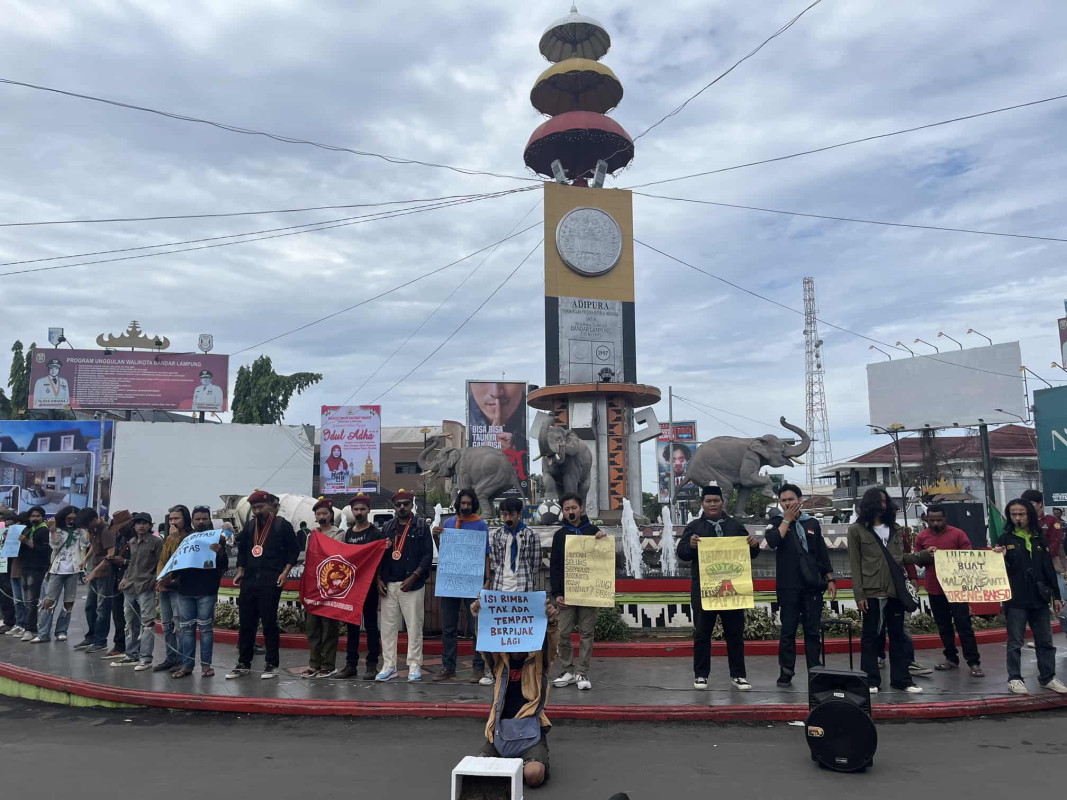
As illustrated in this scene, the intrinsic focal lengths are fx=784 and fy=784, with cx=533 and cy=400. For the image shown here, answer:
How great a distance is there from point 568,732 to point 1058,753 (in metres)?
3.58

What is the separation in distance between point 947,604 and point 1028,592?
1.27 m

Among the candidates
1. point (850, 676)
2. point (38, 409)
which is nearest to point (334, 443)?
point (38, 409)

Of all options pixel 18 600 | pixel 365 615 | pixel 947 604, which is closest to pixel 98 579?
pixel 18 600

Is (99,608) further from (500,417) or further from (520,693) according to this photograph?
(500,417)

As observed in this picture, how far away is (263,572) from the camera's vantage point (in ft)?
26.1

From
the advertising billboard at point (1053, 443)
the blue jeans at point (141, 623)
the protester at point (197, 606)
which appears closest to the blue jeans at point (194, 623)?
the protester at point (197, 606)

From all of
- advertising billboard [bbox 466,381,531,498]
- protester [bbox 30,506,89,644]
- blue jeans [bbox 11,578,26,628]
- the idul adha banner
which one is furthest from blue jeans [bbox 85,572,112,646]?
advertising billboard [bbox 466,381,531,498]

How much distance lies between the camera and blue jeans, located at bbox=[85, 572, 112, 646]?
9625 millimetres

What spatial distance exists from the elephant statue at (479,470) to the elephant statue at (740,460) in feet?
14.5

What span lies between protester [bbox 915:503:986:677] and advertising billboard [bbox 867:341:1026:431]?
24387 millimetres

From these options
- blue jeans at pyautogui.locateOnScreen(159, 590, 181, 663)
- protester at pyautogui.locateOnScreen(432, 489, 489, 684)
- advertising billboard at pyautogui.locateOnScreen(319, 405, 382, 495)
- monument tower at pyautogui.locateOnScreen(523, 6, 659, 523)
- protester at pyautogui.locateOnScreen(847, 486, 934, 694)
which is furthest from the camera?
advertising billboard at pyautogui.locateOnScreen(319, 405, 382, 495)

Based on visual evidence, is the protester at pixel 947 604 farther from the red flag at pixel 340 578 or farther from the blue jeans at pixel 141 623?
the blue jeans at pixel 141 623

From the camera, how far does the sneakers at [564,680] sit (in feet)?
25.4

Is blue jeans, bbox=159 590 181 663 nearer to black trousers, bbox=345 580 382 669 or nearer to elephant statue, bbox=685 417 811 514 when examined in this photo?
black trousers, bbox=345 580 382 669
